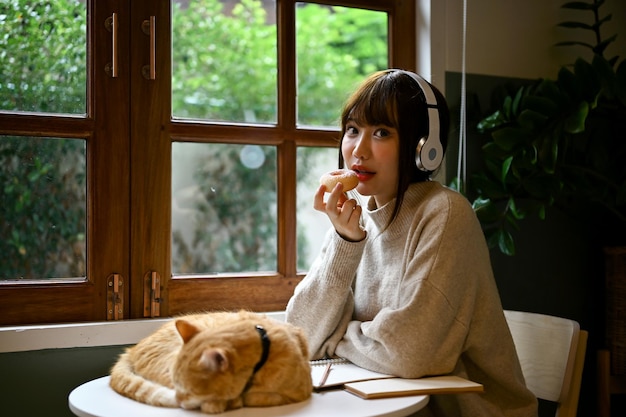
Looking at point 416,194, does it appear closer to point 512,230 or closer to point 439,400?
point 439,400

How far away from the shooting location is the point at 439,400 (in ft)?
4.87

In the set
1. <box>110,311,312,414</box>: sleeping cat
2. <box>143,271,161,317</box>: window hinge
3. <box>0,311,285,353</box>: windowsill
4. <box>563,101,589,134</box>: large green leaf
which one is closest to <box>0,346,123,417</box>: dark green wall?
<box>0,311,285,353</box>: windowsill

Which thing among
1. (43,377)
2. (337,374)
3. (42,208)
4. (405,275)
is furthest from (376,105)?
(43,377)

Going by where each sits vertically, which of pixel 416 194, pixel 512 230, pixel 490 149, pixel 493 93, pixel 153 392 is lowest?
pixel 153 392

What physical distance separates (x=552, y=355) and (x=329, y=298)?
573 millimetres

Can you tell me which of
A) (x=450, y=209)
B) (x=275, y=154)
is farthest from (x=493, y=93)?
(x=450, y=209)

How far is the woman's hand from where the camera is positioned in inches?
59.1

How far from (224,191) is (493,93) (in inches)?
37.3

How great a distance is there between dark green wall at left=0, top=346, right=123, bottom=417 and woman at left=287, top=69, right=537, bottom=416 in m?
0.59

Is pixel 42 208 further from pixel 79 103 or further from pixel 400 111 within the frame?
pixel 400 111

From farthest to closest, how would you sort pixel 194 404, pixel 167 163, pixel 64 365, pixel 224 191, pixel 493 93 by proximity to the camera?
pixel 493 93 → pixel 224 191 → pixel 167 163 → pixel 64 365 → pixel 194 404

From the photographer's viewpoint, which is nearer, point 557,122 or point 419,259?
point 419,259

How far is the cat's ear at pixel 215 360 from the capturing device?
104cm

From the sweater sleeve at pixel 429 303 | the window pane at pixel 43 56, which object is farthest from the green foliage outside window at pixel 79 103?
the sweater sleeve at pixel 429 303
